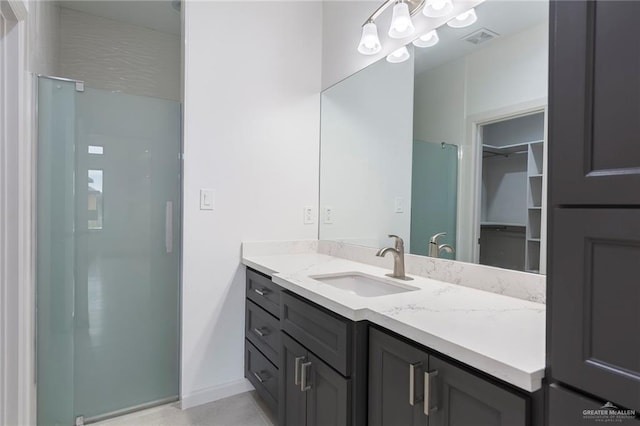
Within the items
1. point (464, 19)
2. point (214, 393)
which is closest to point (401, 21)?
point (464, 19)

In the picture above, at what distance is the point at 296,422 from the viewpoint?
1.38 metres

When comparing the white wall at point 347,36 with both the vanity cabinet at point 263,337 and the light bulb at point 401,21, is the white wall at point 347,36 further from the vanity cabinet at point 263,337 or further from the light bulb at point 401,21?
the vanity cabinet at point 263,337

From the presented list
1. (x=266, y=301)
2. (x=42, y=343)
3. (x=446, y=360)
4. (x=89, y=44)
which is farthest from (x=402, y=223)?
(x=89, y=44)

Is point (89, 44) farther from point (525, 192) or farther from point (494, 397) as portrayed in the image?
point (494, 397)

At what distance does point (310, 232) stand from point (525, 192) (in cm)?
138

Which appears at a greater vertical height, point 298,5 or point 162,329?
point 298,5

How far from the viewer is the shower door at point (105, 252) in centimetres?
163

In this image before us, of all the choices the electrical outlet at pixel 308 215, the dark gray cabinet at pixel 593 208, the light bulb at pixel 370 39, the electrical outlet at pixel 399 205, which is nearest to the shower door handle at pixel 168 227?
the electrical outlet at pixel 308 215

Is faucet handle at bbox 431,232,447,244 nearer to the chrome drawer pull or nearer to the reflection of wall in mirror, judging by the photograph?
the reflection of wall in mirror

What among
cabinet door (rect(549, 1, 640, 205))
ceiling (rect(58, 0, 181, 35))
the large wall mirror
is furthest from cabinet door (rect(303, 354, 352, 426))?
ceiling (rect(58, 0, 181, 35))

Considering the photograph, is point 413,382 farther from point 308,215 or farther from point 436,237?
point 308,215

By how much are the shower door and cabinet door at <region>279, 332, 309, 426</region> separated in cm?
84

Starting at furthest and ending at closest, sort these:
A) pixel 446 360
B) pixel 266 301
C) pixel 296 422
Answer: pixel 266 301 → pixel 296 422 → pixel 446 360

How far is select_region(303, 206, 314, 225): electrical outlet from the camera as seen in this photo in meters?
2.28
